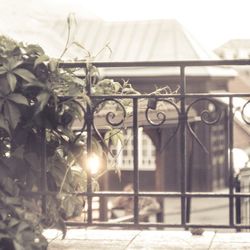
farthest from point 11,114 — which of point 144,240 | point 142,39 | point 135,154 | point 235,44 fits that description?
point 235,44

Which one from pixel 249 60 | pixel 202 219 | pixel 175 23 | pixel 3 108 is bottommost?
pixel 202 219

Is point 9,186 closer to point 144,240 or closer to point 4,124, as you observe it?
point 4,124

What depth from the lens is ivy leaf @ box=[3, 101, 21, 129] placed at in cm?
392

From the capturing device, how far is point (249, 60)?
4230 mm

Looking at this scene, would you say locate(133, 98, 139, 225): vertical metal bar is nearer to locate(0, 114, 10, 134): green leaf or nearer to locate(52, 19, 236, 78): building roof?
locate(0, 114, 10, 134): green leaf

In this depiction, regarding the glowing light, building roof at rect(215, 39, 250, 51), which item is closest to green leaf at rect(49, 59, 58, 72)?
the glowing light

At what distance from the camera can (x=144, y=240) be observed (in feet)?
14.9

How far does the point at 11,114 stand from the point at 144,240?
1.17 m

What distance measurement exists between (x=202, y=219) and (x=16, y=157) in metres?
17.8

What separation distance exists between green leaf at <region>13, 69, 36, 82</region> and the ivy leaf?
155mm

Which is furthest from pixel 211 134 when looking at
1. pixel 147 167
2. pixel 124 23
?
pixel 124 23

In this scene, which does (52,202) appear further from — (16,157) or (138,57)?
(138,57)

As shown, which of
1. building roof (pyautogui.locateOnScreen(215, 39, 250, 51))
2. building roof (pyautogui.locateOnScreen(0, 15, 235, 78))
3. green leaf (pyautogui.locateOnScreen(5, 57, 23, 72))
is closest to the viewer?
green leaf (pyautogui.locateOnScreen(5, 57, 23, 72))

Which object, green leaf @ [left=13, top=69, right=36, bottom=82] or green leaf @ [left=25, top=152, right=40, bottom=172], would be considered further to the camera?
green leaf @ [left=25, top=152, right=40, bottom=172]
